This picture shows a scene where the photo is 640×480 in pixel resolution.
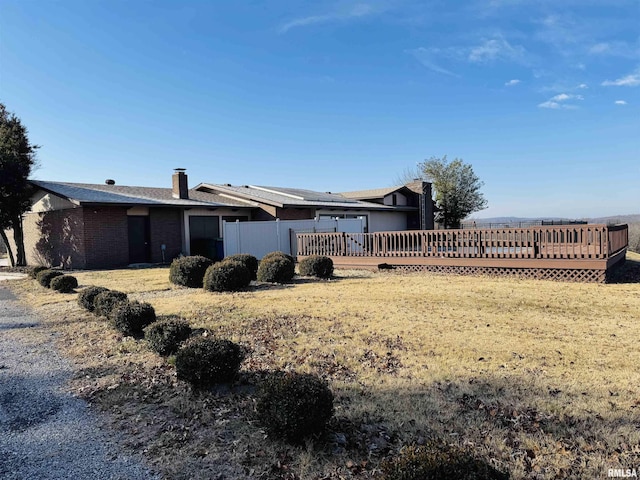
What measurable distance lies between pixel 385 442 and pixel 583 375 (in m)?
2.61

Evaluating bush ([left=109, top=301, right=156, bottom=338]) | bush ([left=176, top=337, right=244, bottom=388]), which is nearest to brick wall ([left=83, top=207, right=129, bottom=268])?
bush ([left=109, top=301, right=156, bottom=338])

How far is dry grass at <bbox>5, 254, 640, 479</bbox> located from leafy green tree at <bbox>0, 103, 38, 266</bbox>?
11599 millimetres

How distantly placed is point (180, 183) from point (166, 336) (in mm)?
16729

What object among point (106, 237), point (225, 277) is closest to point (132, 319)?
point (225, 277)

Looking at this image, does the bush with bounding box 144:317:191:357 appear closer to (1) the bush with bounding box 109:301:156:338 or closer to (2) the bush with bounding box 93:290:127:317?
(1) the bush with bounding box 109:301:156:338

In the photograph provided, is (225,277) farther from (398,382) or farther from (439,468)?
(439,468)

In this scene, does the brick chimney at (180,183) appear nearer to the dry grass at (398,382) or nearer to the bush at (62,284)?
the bush at (62,284)

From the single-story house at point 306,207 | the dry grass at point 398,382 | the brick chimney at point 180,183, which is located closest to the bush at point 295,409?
the dry grass at point 398,382

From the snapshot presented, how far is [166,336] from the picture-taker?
523 centimetres

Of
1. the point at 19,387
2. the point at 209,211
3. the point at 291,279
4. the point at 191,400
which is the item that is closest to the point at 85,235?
the point at 209,211

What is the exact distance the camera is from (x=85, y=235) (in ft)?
52.5

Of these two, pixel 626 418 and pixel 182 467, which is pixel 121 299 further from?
pixel 626 418

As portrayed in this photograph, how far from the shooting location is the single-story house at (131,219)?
1636cm

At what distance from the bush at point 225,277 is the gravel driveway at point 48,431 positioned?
4486 mm
